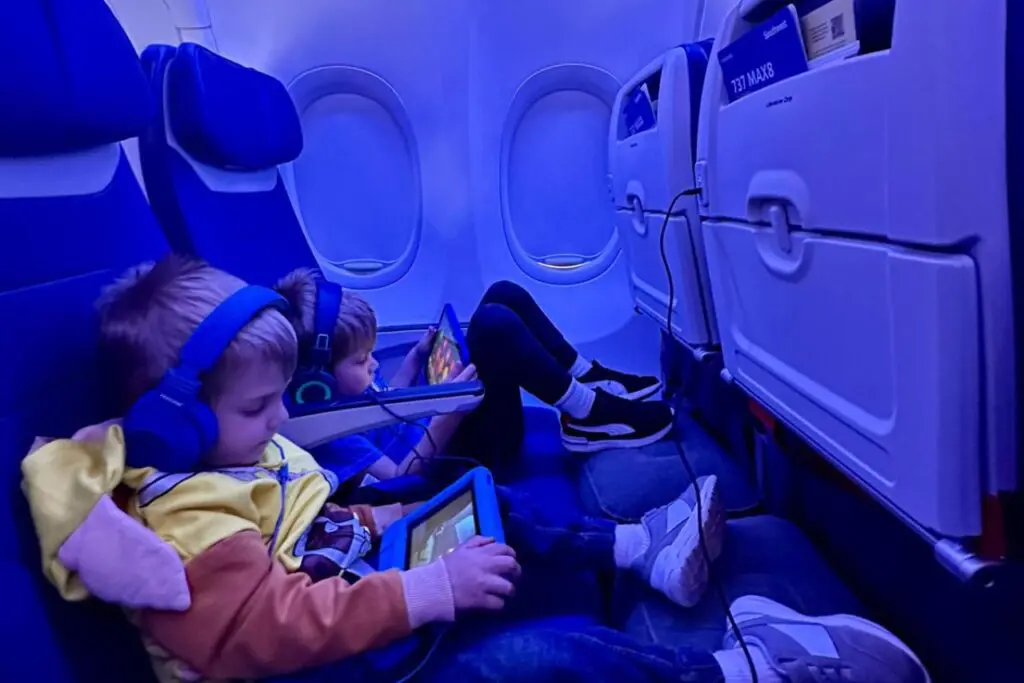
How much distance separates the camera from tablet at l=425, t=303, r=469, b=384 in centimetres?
170

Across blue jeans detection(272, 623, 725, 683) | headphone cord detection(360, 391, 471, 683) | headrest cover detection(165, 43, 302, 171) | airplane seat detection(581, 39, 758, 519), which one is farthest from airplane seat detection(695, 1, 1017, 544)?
headrest cover detection(165, 43, 302, 171)

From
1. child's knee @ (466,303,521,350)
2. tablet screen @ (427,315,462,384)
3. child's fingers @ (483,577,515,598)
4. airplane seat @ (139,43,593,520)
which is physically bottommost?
child's fingers @ (483,577,515,598)

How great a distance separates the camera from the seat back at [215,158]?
5.35 feet

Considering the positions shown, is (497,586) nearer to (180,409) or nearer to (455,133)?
(180,409)

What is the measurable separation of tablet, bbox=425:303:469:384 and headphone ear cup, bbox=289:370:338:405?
0.91 ft

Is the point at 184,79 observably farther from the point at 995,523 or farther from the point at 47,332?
the point at 995,523

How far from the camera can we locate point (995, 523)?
80 cm

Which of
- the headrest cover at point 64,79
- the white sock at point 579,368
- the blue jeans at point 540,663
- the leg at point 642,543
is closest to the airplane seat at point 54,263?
the headrest cover at point 64,79

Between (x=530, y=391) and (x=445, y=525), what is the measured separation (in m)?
0.66

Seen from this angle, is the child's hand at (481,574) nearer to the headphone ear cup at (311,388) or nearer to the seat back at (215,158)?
the headphone ear cup at (311,388)

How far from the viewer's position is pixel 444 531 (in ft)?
3.95

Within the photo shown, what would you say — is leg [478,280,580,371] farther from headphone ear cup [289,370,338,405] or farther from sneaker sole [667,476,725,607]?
sneaker sole [667,476,725,607]

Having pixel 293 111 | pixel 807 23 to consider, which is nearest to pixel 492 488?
pixel 807 23

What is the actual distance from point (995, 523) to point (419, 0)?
223 centimetres
